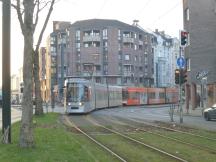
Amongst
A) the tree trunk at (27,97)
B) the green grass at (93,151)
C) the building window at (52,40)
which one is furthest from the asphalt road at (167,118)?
the building window at (52,40)

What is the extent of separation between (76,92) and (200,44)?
20.8 meters

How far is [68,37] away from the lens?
13050 centimetres

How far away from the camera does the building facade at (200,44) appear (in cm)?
6097

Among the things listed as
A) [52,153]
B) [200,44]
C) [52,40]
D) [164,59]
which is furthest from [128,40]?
[52,153]

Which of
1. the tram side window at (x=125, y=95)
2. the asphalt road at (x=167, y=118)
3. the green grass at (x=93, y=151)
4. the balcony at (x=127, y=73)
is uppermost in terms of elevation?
the balcony at (x=127, y=73)

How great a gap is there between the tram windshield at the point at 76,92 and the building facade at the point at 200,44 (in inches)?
689

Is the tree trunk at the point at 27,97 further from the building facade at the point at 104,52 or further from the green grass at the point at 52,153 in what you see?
the building facade at the point at 104,52

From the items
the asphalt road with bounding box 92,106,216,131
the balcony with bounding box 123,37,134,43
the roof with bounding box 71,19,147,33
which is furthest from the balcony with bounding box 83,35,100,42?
the asphalt road with bounding box 92,106,216,131

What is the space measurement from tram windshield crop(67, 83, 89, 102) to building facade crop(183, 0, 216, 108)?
1750 cm

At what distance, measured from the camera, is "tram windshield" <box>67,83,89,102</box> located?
4750 cm

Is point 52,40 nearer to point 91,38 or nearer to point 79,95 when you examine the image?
point 91,38

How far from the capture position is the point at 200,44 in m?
62.7

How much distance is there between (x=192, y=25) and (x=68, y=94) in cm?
2210

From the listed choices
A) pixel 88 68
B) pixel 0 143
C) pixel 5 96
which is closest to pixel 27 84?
pixel 5 96
